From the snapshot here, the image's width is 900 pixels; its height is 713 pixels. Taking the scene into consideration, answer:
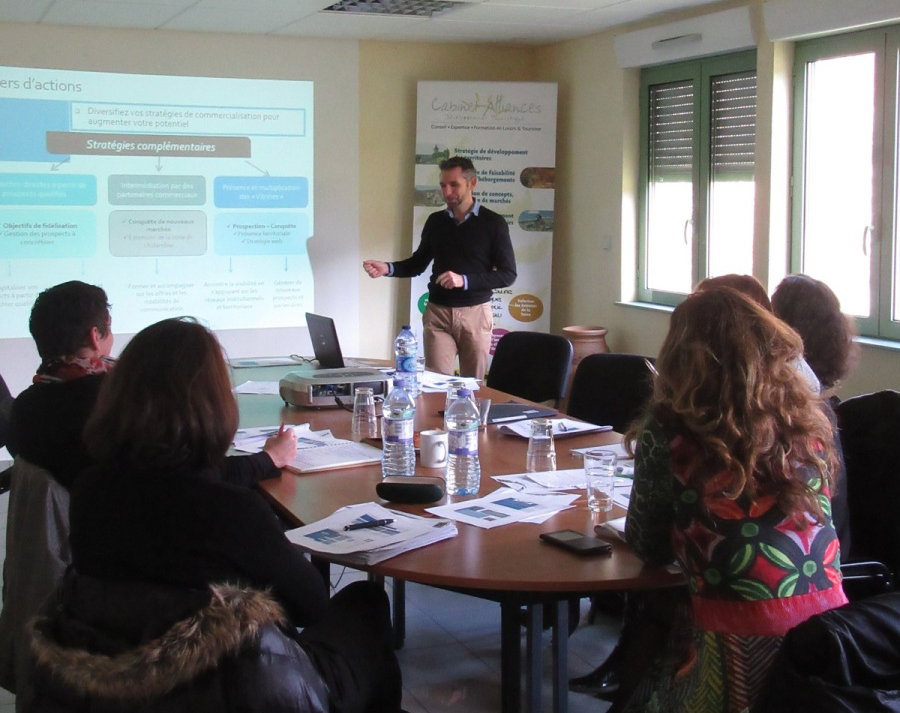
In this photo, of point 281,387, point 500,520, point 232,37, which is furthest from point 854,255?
point 232,37

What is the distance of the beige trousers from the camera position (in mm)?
5512

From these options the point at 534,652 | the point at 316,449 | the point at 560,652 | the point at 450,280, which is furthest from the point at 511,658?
the point at 450,280

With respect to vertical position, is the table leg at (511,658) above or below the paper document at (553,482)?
below

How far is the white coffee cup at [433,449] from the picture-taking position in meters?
2.80

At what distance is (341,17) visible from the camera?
19.9 feet

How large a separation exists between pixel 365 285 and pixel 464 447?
4584mm

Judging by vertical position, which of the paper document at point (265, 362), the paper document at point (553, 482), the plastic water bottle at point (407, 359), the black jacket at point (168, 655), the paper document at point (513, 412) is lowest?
the black jacket at point (168, 655)

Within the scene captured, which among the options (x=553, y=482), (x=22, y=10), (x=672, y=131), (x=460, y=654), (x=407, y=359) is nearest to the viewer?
(x=553, y=482)

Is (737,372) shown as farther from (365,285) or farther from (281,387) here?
(365,285)

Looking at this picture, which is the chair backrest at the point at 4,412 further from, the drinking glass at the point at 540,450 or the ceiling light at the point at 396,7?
the ceiling light at the point at 396,7

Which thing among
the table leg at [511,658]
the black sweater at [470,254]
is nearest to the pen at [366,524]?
the table leg at [511,658]

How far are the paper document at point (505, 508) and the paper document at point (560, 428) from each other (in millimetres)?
611

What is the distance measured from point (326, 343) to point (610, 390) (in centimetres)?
114

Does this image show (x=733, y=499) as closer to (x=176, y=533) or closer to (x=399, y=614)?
(x=176, y=533)
